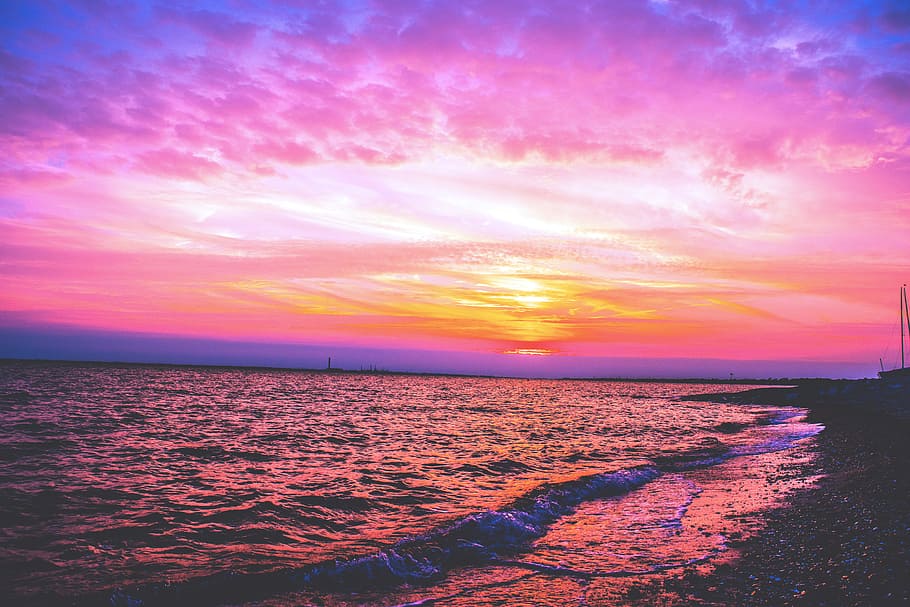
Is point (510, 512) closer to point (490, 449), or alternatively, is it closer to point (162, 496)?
point (162, 496)

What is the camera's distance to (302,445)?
27.5m

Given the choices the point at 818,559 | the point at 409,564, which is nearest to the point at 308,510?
the point at 409,564

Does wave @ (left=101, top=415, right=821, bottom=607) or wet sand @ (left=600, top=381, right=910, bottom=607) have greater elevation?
wet sand @ (left=600, top=381, right=910, bottom=607)

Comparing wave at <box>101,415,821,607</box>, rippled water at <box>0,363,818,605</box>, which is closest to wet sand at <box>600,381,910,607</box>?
rippled water at <box>0,363,818,605</box>

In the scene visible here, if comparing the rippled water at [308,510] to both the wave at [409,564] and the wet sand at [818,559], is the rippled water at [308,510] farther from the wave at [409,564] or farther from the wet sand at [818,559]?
the wet sand at [818,559]

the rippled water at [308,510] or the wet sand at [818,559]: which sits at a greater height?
the wet sand at [818,559]

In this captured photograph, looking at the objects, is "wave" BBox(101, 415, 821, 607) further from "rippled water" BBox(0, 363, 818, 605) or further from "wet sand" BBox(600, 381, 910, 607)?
"wet sand" BBox(600, 381, 910, 607)

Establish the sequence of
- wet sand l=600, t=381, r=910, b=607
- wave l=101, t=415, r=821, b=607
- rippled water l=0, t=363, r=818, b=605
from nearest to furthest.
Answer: wet sand l=600, t=381, r=910, b=607 < wave l=101, t=415, r=821, b=607 < rippled water l=0, t=363, r=818, b=605

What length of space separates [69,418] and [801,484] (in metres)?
41.0

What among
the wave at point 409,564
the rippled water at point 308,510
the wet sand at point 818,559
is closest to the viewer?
the wet sand at point 818,559

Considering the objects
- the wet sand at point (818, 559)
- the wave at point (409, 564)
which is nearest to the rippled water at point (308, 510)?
the wave at point (409, 564)

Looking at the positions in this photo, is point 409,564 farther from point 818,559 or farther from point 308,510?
point 818,559

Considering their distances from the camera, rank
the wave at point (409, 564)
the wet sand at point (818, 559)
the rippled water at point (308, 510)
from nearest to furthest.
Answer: the wet sand at point (818, 559) → the wave at point (409, 564) → the rippled water at point (308, 510)

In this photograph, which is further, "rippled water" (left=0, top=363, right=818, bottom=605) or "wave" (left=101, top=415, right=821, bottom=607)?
"rippled water" (left=0, top=363, right=818, bottom=605)
